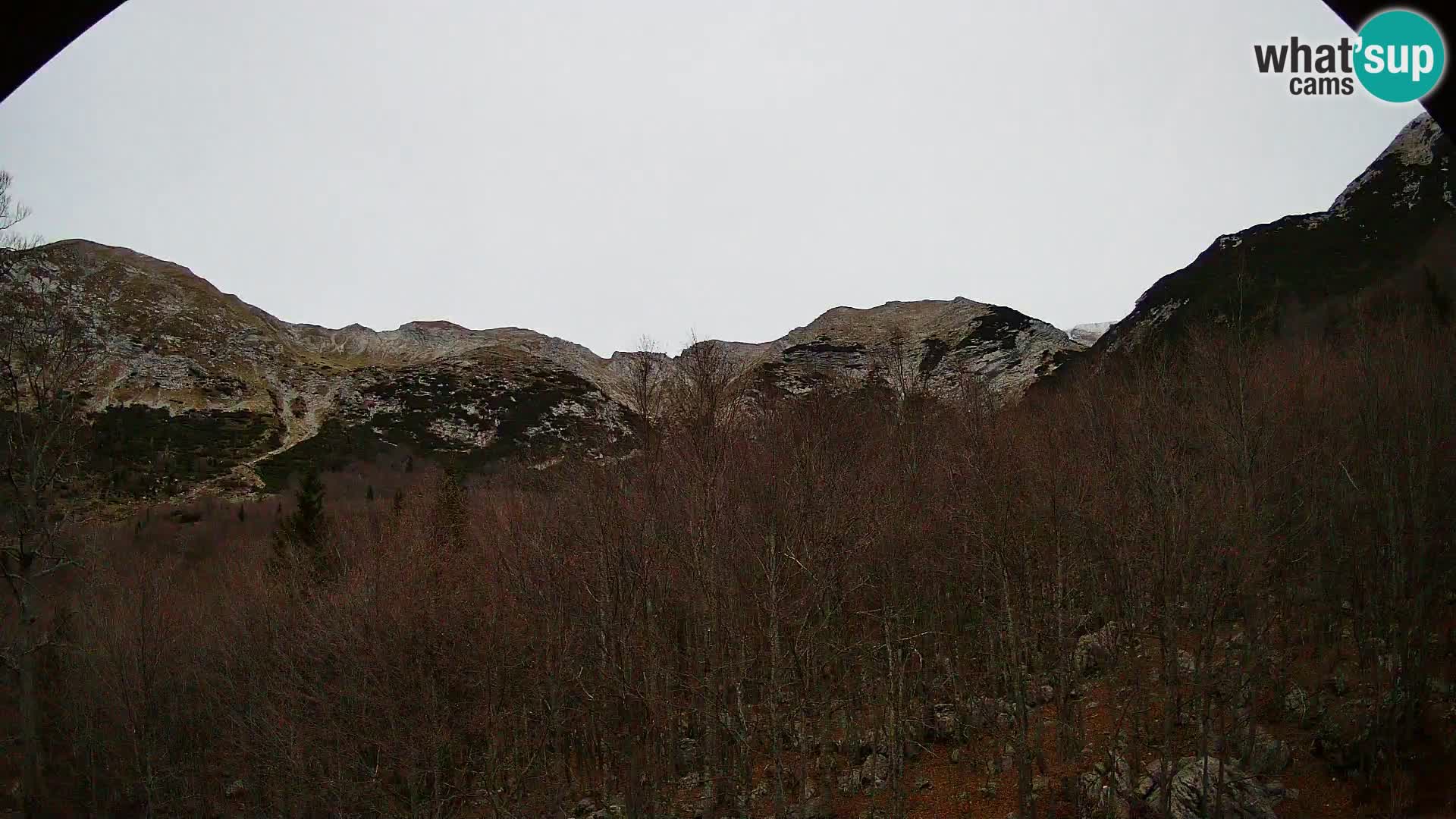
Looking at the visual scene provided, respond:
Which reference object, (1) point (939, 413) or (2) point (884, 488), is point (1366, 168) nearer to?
(1) point (939, 413)

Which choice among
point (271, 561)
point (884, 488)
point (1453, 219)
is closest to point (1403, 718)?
point (884, 488)

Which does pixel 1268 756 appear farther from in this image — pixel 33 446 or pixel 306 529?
pixel 306 529

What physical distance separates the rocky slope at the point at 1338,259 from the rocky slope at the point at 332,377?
60.4 ft

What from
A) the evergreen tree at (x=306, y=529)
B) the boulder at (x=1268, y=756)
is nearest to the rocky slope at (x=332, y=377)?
the evergreen tree at (x=306, y=529)

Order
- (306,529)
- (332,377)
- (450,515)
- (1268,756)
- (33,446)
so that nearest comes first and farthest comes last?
(33,446), (1268,756), (450,515), (306,529), (332,377)

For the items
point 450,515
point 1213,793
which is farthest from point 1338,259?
point 450,515

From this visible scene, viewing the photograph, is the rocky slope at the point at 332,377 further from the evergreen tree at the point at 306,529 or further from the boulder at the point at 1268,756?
the boulder at the point at 1268,756

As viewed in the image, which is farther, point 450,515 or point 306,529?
point 306,529

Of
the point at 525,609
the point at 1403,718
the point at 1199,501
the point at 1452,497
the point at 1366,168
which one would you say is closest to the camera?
the point at 1199,501

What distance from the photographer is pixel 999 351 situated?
10194 centimetres

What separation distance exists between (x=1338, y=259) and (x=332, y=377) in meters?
129

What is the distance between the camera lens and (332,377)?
126 metres

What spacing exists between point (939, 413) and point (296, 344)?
538ft

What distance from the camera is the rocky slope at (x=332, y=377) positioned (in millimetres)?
86938
